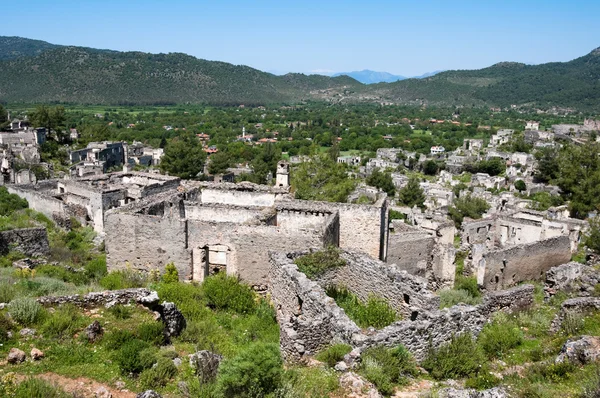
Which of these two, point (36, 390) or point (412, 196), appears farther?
point (412, 196)

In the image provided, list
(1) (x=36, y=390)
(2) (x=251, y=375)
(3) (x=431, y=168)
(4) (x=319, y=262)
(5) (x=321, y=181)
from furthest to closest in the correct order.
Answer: (3) (x=431, y=168) → (5) (x=321, y=181) → (4) (x=319, y=262) → (1) (x=36, y=390) → (2) (x=251, y=375)

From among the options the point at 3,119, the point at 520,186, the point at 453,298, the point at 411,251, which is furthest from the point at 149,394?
the point at 520,186

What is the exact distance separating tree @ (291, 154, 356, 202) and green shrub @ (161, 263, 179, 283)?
1279 cm

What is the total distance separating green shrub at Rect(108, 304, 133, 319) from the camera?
319 inches

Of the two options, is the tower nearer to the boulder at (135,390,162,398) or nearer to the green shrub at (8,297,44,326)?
the green shrub at (8,297,44,326)

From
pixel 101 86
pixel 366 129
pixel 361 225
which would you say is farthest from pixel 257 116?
pixel 361 225

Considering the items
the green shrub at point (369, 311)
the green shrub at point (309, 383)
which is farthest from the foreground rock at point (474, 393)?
the green shrub at point (369, 311)

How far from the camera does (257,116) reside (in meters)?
141

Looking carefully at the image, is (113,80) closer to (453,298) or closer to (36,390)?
(453,298)

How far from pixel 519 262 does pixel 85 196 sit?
20.5 metres

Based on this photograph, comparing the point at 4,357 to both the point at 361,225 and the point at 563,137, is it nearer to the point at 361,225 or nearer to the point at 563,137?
the point at 361,225

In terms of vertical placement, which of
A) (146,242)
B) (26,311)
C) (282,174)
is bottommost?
(146,242)

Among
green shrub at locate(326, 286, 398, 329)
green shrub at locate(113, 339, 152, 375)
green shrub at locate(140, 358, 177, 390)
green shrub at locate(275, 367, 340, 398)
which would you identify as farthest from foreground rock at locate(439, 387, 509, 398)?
green shrub at locate(113, 339, 152, 375)

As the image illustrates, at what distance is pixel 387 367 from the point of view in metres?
6.39
